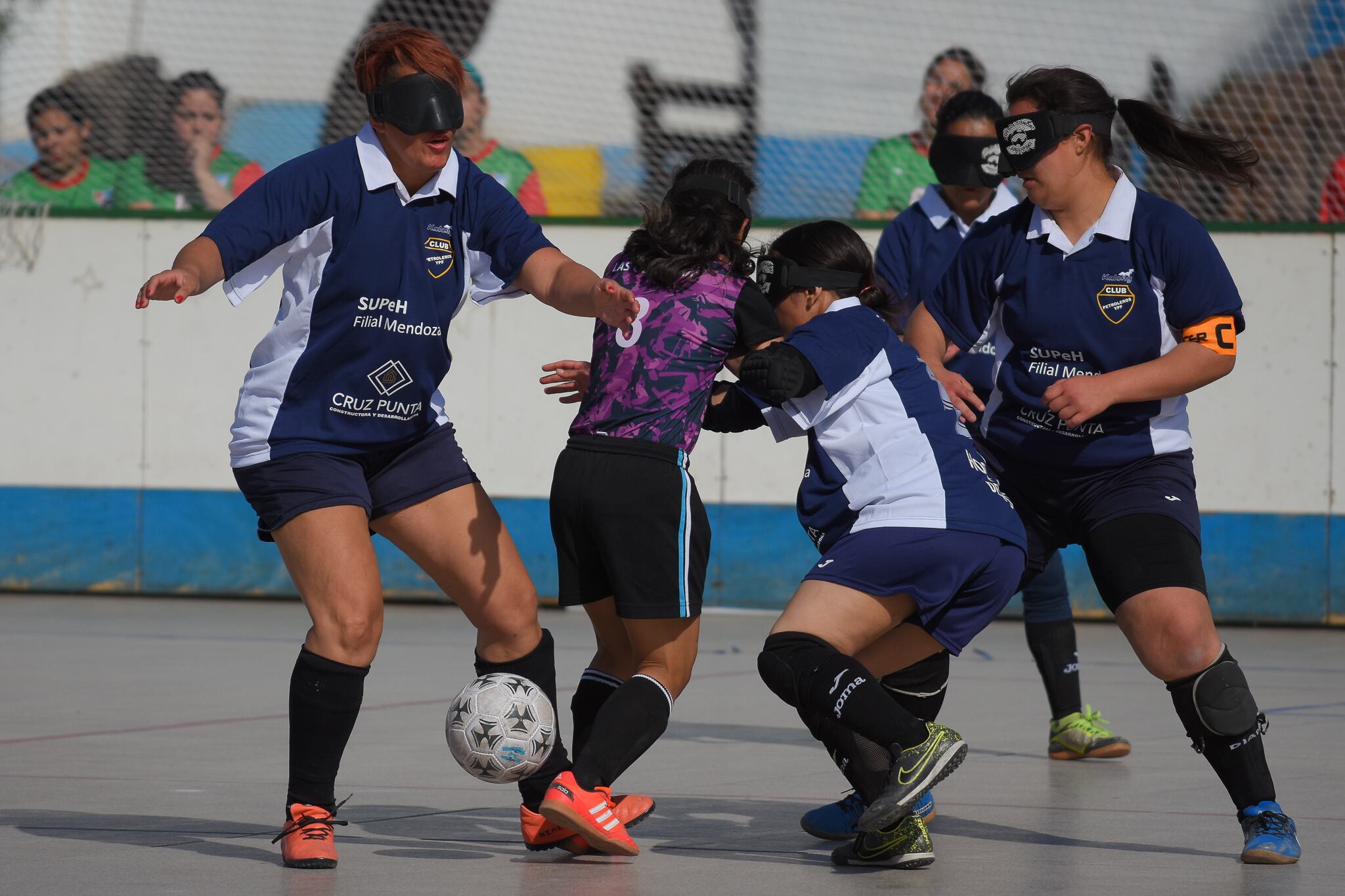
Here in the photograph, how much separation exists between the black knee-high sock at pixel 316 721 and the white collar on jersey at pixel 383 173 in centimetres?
120

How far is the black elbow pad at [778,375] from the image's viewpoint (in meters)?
4.59

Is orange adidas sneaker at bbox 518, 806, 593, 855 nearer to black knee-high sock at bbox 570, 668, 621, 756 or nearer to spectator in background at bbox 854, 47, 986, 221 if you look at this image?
black knee-high sock at bbox 570, 668, 621, 756

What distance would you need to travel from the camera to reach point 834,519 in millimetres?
4918

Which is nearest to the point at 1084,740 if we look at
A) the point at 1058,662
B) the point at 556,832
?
the point at 1058,662

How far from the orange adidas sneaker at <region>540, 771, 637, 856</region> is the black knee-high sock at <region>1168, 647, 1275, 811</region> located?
1447 millimetres

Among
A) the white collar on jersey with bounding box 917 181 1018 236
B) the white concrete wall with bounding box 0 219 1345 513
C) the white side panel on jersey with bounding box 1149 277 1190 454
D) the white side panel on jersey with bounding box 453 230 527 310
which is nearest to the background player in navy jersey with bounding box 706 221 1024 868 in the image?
the white side panel on jersey with bounding box 1149 277 1190 454

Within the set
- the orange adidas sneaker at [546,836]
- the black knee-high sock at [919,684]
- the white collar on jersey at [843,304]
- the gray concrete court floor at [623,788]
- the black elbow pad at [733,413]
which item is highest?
the white collar on jersey at [843,304]

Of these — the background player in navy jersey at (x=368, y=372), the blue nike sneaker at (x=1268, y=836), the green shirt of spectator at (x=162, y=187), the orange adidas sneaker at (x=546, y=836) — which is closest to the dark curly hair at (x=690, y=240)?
the background player in navy jersey at (x=368, y=372)

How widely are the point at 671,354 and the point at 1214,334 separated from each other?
141 centimetres

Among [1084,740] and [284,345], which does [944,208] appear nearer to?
[1084,740]

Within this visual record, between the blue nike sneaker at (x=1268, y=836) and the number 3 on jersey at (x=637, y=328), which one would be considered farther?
the number 3 on jersey at (x=637, y=328)

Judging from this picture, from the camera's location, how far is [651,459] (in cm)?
483

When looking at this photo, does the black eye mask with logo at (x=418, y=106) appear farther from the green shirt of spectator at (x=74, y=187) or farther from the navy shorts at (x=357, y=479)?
the green shirt of spectator at (x=74, y=187)

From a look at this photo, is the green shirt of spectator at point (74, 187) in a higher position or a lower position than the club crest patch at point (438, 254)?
higher
